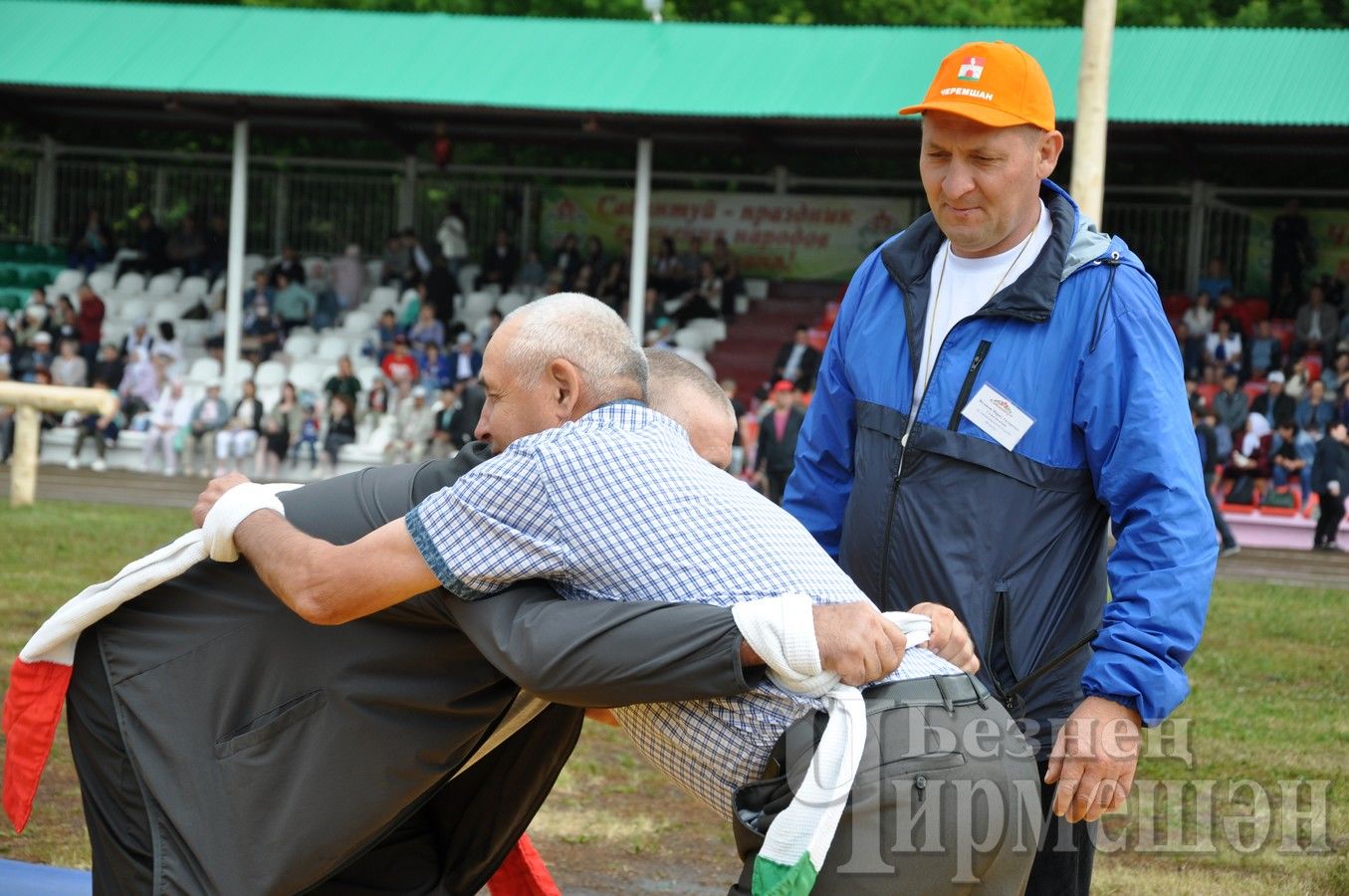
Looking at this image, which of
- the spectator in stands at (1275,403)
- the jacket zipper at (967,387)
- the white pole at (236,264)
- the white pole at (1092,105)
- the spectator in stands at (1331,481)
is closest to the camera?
the jacket zipper at (967,387)

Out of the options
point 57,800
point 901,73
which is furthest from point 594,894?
point 901,73

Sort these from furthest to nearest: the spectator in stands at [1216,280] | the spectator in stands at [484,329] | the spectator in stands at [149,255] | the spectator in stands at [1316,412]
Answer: the spectator in stands at [149,255] → the spectator in stands at [484,329] → the spectator in stands at [1216,280] → the spectator in stands at [1316,412]

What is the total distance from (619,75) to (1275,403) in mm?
9372

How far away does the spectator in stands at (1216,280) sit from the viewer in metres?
21.3

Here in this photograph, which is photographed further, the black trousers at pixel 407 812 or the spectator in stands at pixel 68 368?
the spectator in stands at pixel 68 368

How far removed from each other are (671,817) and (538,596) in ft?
10.9

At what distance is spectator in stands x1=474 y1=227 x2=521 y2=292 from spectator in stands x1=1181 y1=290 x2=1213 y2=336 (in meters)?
9.25

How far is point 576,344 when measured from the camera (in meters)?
2.70

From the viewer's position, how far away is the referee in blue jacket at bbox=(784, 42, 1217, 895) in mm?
2748

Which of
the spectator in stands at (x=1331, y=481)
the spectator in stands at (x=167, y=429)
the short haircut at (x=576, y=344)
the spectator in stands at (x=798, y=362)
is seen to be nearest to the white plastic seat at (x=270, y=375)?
the spectator in stands at (x=167, y=429)

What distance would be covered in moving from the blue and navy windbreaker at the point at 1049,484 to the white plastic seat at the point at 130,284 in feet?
77.2

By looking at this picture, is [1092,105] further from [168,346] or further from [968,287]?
[168,346]

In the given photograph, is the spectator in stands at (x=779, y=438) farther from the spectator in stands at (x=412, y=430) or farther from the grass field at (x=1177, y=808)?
the grass field at (x=1177, y=808)

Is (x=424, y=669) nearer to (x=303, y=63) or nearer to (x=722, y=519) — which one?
(x=722, y=519)
